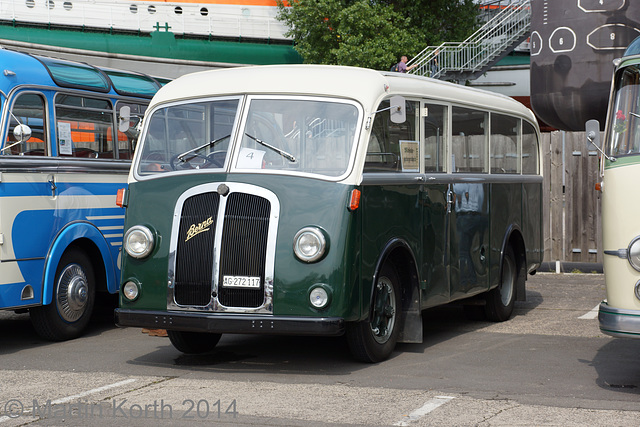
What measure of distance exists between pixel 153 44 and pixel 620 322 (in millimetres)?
28443

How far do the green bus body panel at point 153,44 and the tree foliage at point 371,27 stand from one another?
1682 mm

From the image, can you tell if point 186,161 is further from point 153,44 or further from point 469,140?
point 153,44

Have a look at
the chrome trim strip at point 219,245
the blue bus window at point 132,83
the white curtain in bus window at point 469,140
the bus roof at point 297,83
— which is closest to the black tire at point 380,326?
the chrome trim strip at point 219,245

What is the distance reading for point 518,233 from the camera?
11.6m

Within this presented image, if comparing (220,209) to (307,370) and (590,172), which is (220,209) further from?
(590,172)

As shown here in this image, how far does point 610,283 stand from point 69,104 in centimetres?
621

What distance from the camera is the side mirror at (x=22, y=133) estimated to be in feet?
29.2

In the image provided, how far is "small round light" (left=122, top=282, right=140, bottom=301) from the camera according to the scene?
26.2ft

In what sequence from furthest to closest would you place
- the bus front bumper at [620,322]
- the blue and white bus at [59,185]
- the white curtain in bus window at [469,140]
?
the white curtain in bus window at [469,140] < the blue and white bus at [59,185] < the bus front bumper at [620,322]

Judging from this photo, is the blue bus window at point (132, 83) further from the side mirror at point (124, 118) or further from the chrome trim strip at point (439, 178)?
the chrome trim strip at point (439, 178)

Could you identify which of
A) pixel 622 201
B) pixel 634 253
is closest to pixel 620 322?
pixel 634 253

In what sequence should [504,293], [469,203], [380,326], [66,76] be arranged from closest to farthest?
1. [380,326]
2. [469,203]
3. [66,76]
4. [504,293]

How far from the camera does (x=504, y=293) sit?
11.3 metres

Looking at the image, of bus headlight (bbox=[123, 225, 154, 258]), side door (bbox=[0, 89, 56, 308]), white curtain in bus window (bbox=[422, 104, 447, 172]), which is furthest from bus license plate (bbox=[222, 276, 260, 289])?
side door (bbox=[0, 89, 56, 308])
